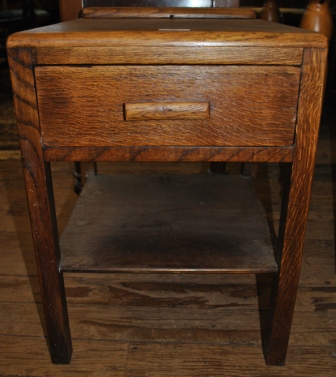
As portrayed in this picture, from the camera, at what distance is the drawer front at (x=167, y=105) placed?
0.68 meters

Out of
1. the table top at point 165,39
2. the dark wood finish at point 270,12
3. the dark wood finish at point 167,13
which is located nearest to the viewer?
the table top at point 165,39

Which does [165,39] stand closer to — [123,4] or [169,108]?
[169,108]

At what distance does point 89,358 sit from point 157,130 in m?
0.51

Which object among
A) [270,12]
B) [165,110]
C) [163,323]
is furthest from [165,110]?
[270,12]

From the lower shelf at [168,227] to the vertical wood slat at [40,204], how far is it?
4 centimetres

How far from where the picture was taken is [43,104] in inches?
27.5

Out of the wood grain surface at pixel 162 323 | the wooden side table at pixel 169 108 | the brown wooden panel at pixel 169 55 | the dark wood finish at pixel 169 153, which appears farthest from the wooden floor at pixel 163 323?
the brown wooden panel at pixel 169 55

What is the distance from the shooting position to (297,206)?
0.77 meters

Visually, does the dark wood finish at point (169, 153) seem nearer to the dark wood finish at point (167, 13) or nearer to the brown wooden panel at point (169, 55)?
the brown wooden panel at point (169, 55)

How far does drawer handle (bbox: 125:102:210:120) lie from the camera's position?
694 mm

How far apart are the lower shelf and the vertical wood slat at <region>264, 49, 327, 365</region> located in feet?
0.15

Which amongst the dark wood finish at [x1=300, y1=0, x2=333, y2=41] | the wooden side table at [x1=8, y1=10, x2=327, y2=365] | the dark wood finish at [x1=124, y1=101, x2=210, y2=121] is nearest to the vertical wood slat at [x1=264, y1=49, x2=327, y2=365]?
the wooden side table at [x1=8, y1=10, x2=327, y2=365]

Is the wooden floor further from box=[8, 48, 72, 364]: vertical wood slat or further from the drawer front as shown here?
the drawer front

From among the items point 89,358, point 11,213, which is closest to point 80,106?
point 89,358
